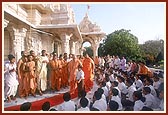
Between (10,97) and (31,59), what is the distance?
0.81 meters

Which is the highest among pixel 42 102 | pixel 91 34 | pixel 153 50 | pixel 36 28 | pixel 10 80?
pixel 91 34

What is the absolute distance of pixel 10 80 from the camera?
560cm

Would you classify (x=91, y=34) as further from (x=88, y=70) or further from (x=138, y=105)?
(x=138, y=105)

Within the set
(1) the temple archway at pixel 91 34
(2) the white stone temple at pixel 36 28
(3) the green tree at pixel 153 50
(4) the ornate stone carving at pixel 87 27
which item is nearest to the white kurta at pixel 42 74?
(2) the white stone temple at pixel 36 28

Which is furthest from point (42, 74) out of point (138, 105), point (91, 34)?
point (91, 34)

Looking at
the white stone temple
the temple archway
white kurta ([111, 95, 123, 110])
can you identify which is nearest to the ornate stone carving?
the temple archway

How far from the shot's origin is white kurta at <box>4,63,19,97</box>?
5535 mm

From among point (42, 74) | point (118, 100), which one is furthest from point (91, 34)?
point (118, 100)

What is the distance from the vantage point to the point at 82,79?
6.35 m

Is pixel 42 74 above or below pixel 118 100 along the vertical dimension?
above

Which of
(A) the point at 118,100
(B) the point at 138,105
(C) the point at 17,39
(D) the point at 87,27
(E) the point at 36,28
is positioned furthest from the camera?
(D) the point at 87,27

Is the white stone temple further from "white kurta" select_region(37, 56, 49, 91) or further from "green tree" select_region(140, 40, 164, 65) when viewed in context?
"green tree" select_region(140, 40, 164, 65)

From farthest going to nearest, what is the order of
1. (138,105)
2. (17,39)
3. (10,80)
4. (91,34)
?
(91,34) < (17,39) < (10,80) < (138,105)

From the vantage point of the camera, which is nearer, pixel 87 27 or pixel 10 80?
pixel 10 80
